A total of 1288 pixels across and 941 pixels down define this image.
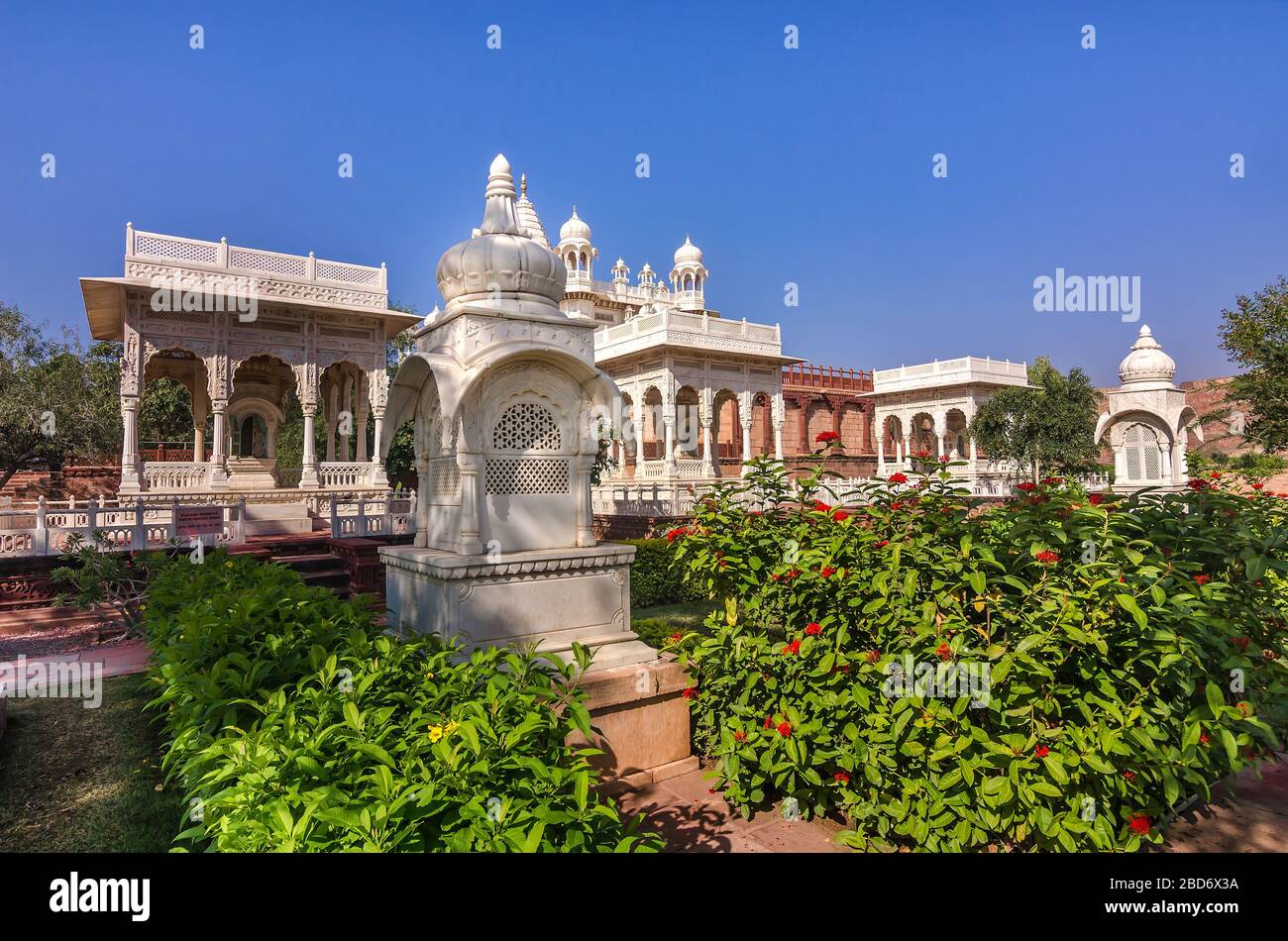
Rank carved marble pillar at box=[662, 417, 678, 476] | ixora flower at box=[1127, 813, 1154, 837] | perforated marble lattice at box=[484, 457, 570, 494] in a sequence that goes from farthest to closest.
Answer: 1. carved marble pillar at box=[662, 417, 678, 476]
2. perforated marble lattice at box=[484, 457, 570, 494]
3. ixora flower at box=[1127, 813, 1154, 837]

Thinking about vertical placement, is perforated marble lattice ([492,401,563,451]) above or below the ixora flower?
above

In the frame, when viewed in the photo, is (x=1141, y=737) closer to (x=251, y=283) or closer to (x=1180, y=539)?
(x=1180, y=539)

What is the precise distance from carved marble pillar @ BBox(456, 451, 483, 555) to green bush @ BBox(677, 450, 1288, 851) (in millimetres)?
1592

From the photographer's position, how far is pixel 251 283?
16.8 meters

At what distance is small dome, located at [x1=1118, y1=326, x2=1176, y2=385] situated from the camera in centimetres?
1614

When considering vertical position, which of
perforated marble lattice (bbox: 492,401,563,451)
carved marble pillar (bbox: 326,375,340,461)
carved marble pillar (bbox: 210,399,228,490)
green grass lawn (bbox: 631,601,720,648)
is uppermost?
carved marble pillar (bbox: 326,375,340,461)

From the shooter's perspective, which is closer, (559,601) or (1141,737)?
(1141,737)

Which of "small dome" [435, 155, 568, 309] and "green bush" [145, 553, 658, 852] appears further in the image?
"small dome" [435, 155, 568, 309]

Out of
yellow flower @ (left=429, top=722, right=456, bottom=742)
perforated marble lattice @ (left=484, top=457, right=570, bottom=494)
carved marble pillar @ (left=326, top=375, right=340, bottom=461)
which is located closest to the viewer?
yellow flower @ (left=429, top=722, right=456, bottom=742)

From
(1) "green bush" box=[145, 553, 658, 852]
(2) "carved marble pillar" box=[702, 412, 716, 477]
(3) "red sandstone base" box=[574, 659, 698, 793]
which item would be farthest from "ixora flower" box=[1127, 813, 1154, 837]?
(2) "carved marble pillar" box=[702, 412, 716, 477]

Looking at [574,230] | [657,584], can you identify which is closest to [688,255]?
[574,230]

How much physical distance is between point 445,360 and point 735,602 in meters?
2.53

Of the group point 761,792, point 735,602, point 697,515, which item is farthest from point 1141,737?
point 697,515

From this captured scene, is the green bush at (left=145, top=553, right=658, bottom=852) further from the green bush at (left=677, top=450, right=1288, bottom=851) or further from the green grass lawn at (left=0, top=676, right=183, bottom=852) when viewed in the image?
the green bush at (left=677, top=450, right=1288, bottom=851)
